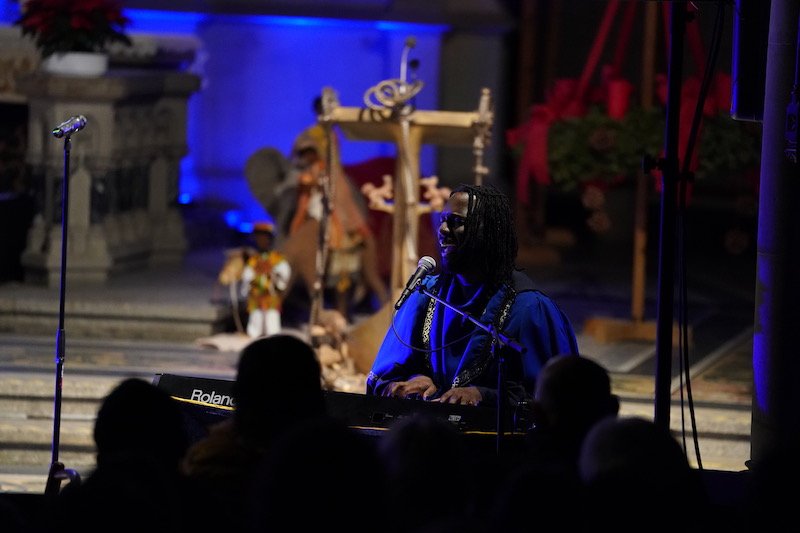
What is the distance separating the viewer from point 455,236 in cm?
503

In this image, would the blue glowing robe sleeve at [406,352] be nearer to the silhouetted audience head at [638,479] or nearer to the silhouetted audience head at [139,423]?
the silhouetted audience head at [139,423]

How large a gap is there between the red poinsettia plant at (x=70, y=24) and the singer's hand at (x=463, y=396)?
21.3 ft

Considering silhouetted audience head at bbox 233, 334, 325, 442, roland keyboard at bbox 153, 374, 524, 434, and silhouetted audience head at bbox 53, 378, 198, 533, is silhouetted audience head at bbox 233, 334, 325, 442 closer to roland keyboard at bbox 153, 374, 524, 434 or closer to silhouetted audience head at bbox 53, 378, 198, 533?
silhouetted audience head at bbox 53, 378, 198, 533

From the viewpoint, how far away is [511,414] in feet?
14.9

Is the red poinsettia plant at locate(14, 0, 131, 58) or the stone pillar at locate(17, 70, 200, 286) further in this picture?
the stone pillar at locate(17, 70, 200, 286)

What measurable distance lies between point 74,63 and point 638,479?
8.36 m

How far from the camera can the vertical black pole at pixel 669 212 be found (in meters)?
4.51

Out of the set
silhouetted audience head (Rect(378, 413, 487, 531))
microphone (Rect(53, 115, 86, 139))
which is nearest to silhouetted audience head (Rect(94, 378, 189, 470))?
silhouetted audience head (Rect(378, 413, 487, 531))

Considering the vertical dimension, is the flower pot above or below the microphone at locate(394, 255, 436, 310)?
above

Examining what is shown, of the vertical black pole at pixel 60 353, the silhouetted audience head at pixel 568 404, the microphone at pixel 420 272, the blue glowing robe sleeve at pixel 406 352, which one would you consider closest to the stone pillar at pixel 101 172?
the vertical black pole at pixel 60 353

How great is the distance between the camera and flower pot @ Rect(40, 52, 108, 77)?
10586mm

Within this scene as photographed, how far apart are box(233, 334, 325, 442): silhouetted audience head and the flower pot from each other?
743cm

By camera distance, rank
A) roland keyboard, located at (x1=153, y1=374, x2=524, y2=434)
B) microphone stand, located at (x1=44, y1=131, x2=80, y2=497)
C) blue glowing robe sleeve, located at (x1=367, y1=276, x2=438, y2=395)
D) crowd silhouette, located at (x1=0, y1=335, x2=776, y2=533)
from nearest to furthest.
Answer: crowd silhouette, located at (x1=0, y1=335, x2=776, y2=533)
roland keyboard, located at (x1=153, y1=374, x2=524, y2=434)
microphone stand, located at (x1=44, y1=131, x2=80, y2=497)
blue glowing robe sleeve, located at (x1=367, y1=276, x2=438, y2=395)

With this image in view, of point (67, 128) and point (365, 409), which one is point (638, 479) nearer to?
point (365, 409)
